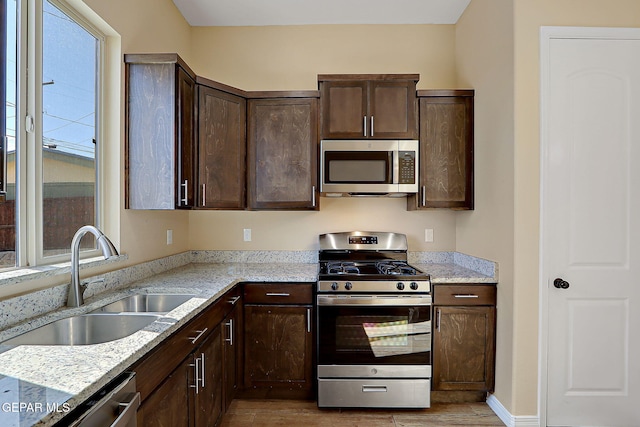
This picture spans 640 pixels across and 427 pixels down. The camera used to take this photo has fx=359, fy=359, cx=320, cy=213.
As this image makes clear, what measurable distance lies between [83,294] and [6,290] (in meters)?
0.40

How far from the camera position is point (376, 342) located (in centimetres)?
242

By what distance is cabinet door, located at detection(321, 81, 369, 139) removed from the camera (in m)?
2.73

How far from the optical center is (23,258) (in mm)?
1587

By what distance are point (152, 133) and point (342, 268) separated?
1581mm

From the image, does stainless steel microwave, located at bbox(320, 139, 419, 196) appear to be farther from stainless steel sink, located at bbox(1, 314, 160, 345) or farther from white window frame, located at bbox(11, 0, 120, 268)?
white window frame, located at bbox(11, 0, 120, 268)

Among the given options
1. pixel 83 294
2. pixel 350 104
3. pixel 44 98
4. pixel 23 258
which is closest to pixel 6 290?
pixel 23 258

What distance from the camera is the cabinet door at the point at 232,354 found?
2207 millimetres

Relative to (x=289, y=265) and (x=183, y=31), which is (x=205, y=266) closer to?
(x=289, y=265)

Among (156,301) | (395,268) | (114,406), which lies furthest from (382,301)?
(114,406)

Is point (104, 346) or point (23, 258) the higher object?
point (23, 258)

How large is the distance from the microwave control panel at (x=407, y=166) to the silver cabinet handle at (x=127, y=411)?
2.16m

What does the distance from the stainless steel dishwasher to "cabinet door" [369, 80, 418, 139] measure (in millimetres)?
2203

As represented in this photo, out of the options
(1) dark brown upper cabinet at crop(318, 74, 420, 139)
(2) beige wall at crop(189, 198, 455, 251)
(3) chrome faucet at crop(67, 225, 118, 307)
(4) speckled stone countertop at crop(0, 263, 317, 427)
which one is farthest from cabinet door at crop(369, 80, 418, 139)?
(3) chrome faucet at crop(67, 225, 118, 307)

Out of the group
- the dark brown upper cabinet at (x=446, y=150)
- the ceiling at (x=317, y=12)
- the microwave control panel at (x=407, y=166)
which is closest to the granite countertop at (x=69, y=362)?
the microwave control panel at (x=407, y=166)
